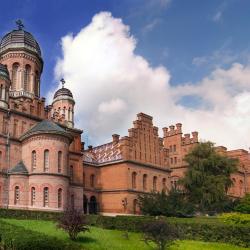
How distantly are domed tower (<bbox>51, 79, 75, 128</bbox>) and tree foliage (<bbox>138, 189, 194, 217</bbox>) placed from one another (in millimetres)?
14475

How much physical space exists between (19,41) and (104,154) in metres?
18.9

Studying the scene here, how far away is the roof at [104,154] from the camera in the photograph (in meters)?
55.5

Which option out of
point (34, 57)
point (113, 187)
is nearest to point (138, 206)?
point (113, 187)

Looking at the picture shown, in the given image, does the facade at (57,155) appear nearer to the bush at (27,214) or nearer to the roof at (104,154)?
the roof at (104,154)

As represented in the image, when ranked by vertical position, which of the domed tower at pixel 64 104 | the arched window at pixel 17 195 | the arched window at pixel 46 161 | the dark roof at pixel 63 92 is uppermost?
the dark roof at pixel 63 92

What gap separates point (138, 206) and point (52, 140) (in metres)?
16.0

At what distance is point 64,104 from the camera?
5519cm

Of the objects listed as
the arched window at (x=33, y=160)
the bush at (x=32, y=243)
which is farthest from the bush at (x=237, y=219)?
the bush at (x=32, y=243)

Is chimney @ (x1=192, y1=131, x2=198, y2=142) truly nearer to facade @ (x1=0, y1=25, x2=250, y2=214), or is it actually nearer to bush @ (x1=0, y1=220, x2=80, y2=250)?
facade @ (x1=0, y1=25, x2=250, y2=214)

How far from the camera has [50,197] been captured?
40.8 m

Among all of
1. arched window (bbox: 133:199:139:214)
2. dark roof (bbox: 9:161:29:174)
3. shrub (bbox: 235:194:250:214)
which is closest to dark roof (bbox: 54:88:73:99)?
dark roof (bbox: 9:161:29:174)

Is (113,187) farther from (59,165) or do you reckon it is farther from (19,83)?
(19,83)

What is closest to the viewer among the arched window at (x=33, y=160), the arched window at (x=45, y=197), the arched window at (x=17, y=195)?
the arched window at (x=45, y=197)

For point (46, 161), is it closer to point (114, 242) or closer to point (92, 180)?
point (92, 180)
